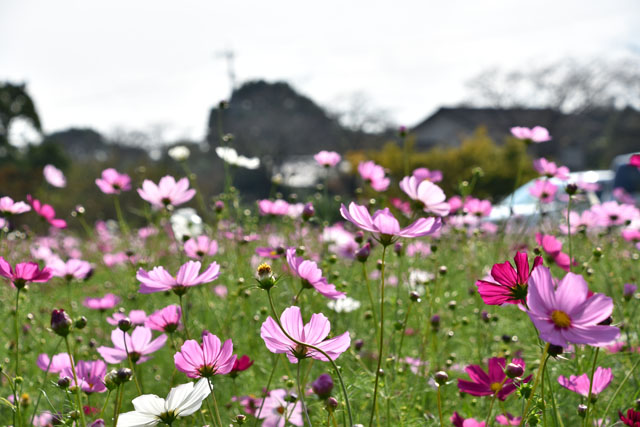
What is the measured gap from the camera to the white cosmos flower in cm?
69

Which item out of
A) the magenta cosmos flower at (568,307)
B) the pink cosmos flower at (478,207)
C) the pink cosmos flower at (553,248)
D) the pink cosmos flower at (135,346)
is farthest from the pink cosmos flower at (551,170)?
the pink cosmos flower at (135,346)

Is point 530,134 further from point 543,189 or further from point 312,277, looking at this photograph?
Result: point 312,277

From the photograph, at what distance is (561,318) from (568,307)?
0.05 feet

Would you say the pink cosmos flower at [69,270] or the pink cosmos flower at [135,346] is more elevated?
the pink cosmos flower at [135,346]

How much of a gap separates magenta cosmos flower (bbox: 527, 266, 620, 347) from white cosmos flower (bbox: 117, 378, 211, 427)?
0.43 meters

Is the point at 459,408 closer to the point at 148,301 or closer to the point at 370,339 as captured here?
the point at 370,339

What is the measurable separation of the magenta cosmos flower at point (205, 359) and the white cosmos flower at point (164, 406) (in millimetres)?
20

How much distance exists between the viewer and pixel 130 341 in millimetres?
985

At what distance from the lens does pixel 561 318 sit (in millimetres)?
586

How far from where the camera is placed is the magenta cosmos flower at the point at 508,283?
0.68m

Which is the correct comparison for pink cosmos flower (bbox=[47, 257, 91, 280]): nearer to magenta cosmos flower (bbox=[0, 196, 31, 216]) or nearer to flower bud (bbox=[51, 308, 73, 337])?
magenta cosmos flower (bbox=[0, 196, 31, 216])

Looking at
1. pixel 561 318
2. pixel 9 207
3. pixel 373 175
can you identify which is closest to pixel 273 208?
pixel 373 175

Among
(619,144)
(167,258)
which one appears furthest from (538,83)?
(167,258)

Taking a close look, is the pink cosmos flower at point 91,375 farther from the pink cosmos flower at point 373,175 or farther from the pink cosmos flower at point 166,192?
the pink cosmos flower at point 373,175
